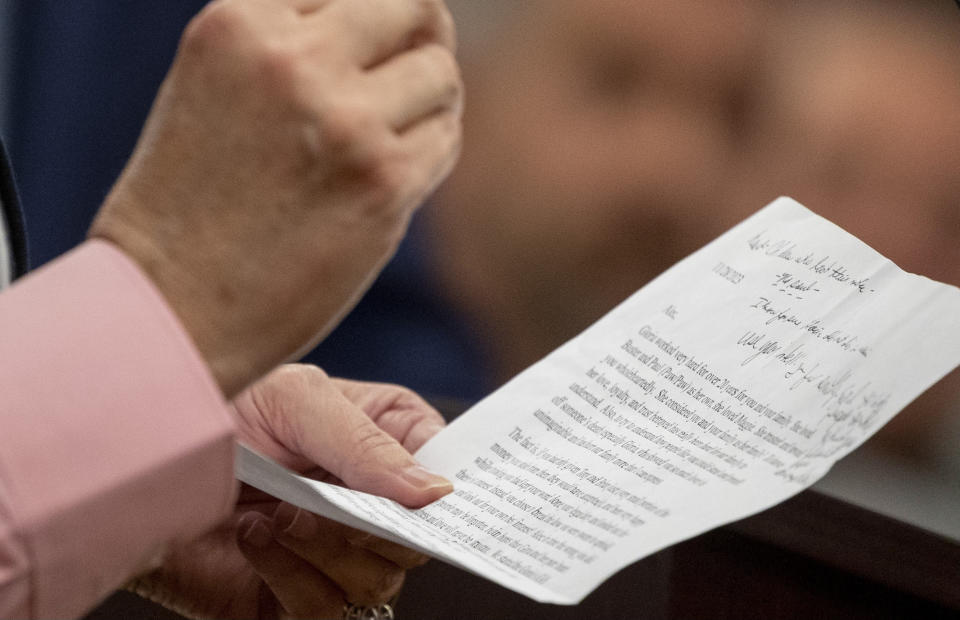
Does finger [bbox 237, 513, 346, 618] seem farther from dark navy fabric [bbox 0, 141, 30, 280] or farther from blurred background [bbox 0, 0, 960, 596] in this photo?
blurred background [bbox 0, 0, 960, 596]

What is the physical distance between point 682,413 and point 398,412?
276 millimetres

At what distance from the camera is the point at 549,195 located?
147 cm

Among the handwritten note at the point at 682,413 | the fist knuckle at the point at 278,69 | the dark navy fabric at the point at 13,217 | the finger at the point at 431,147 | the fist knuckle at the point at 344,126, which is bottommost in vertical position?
the handwritten note at the point at 682,413

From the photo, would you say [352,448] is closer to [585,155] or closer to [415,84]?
[415,84]

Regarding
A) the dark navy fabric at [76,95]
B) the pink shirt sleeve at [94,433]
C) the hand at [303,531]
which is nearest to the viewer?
the pink shirt sleeve at [94,433]

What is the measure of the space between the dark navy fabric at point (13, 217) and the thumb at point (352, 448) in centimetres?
22

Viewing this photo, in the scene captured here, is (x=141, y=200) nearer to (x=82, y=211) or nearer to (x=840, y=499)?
(x=840, y=499)

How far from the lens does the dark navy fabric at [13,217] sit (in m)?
0.72

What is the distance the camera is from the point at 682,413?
1.97 ft

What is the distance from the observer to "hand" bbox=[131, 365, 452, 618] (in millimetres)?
675

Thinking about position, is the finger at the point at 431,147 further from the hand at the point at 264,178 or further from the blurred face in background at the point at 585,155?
the blurred face in background at the point at 585,155

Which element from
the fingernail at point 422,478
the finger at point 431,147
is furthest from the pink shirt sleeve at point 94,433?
the fingernail at point 422,478

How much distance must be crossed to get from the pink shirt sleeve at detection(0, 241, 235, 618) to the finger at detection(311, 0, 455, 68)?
129mm

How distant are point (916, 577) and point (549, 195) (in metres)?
0.86
